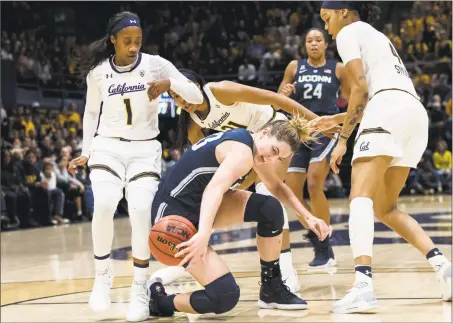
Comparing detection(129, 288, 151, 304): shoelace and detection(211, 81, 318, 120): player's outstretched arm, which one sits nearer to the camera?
detection(129, 288, 151, 304): shoelace

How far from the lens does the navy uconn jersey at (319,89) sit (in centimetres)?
733

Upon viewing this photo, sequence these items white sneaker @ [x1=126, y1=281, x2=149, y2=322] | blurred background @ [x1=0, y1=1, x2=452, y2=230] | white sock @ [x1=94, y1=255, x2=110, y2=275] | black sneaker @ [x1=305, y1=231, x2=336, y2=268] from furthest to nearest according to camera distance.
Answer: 1. blurred background @ [x1=0, y1=1, x2=452, y2=230]
2. black sneaker @ [x1=305, y1=231, x2=336, y2=268]
3. white sock @ [x1=94, y1=255, x2=110, y2=275]
4. white sneaker @ [x1=126, y1=281, x2=149, y2=322]

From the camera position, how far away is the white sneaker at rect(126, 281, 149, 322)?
4.71m

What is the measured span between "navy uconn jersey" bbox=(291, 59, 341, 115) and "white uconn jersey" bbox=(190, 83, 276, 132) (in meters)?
1.23

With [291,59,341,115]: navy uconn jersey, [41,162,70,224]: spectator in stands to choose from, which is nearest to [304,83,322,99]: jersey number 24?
[291,59,341,115]: navy uconn jersey

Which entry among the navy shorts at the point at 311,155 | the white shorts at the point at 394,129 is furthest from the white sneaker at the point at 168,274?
the navy shorts at the point at 311,155

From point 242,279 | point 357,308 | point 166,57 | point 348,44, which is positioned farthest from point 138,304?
point 166,57

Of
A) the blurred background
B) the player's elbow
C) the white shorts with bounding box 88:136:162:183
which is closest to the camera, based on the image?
the player's elbow

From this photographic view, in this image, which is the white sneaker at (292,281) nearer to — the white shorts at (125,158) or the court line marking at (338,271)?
the court line marking at (338,271)

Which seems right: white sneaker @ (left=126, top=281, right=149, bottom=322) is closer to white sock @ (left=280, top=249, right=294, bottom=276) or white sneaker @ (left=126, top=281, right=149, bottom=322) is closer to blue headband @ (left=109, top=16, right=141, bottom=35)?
white sock @ (left=280, top=249, right=294, bottom=276)

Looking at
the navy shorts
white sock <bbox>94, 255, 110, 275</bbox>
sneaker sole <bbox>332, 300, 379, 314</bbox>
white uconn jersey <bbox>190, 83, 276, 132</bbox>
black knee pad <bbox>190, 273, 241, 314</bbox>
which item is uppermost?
white uconn jersey <bbox>190, 83, 276, 132</bbox>

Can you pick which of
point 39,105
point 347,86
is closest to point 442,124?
point 39,105

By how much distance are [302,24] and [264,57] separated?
2.05m

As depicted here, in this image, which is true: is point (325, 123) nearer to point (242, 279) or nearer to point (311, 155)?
point (242, 279)
